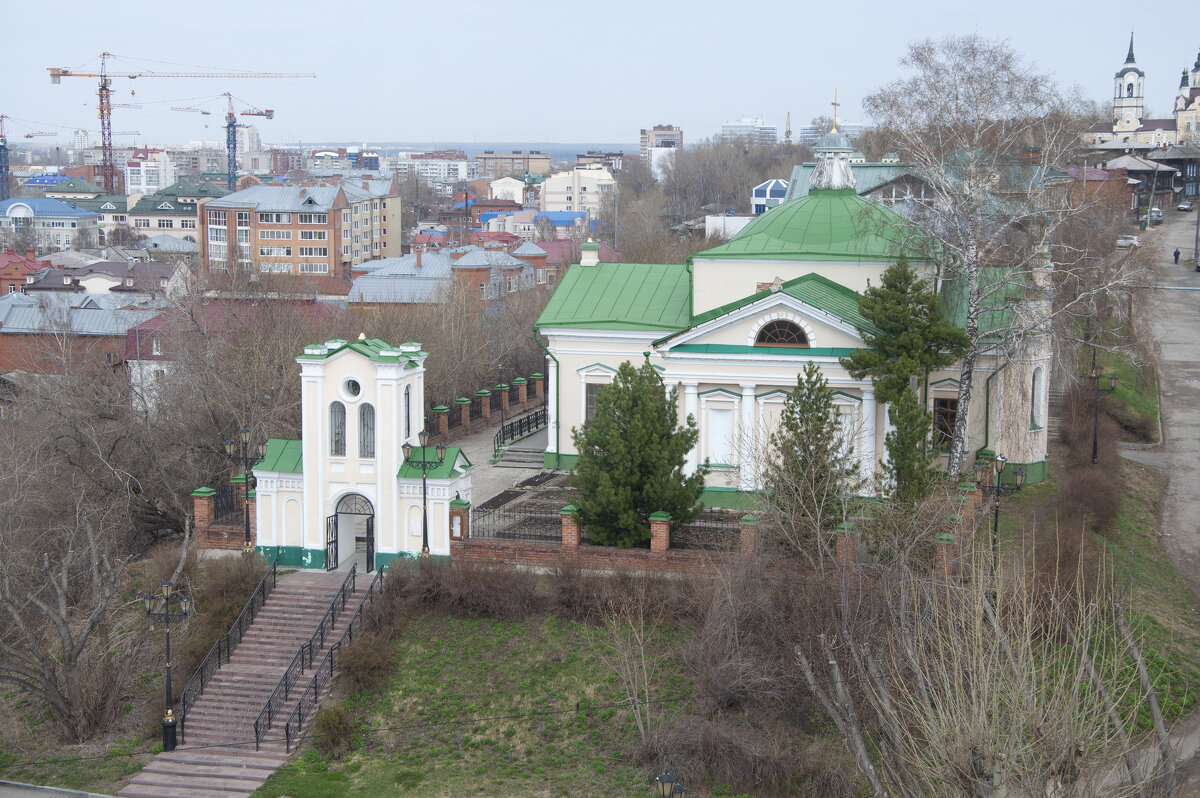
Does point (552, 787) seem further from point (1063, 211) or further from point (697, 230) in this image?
point (697, 230)

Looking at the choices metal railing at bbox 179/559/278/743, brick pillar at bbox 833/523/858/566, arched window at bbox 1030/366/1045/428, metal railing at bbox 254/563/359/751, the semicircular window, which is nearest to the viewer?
metal railing at bbox 254/563/359/751

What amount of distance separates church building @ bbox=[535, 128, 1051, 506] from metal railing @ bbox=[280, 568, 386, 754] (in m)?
7.77

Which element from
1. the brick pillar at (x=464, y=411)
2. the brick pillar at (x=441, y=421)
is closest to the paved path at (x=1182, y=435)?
the brick pillar at (x=464, y=411)

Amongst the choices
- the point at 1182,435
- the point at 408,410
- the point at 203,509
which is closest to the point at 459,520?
the point at 408,410

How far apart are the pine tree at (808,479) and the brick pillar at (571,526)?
3.38 m

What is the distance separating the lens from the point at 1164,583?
942 inches

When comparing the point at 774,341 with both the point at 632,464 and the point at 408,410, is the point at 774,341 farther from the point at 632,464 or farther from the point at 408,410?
the point at 408,410

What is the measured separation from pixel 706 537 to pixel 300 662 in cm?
725

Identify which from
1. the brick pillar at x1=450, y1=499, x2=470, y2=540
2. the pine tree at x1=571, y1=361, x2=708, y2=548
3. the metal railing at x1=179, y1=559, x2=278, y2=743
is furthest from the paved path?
the metal railing at x1=179, y1=559, x2=278, y2=743

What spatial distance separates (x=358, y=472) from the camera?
23.4 m

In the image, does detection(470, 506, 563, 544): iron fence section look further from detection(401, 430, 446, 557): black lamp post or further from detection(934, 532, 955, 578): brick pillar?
detection(934, 532, 955, 578): brick pillar

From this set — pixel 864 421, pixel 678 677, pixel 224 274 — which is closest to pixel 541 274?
pixel 224 274

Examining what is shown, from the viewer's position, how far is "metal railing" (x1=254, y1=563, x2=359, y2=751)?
20344mm

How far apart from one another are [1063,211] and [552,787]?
14144mm
